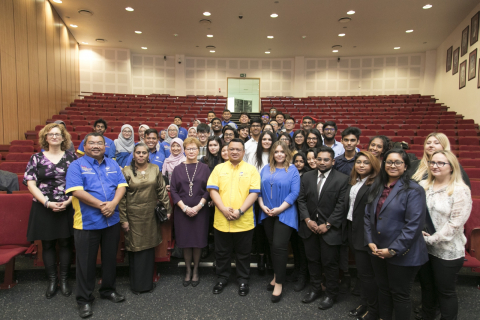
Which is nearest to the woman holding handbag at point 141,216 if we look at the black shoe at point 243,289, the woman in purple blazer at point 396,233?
the black shoe at point 243,289

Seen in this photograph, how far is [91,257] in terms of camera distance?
2.05 meters

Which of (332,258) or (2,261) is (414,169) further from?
Result: (2,261)

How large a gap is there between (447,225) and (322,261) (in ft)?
3.00

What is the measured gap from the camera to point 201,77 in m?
12.8

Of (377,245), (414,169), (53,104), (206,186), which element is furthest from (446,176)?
(53,104)

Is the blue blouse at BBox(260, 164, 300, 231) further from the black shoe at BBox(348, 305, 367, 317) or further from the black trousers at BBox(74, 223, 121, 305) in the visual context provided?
the black trousers at BBox(74, 223, 121, 305)

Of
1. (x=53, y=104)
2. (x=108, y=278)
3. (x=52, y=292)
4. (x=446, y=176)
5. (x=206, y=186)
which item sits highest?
(x=53, y=104)

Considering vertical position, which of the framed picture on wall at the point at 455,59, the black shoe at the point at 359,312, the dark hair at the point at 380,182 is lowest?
the black shoe at the point at 359,312

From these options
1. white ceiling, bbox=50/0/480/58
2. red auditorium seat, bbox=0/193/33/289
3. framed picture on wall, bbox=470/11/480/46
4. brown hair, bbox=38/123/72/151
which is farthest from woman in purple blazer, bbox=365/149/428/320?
framed picture on wall, bbox=470/11/480/46

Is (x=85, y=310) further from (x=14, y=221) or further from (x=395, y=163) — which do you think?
(x=395, y=163)

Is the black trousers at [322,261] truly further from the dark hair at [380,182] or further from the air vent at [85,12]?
the air vent at [85,12]

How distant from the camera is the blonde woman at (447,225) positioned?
1.63 meters

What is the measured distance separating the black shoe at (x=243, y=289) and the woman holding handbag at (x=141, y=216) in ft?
2.57

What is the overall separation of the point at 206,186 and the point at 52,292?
156 cm
